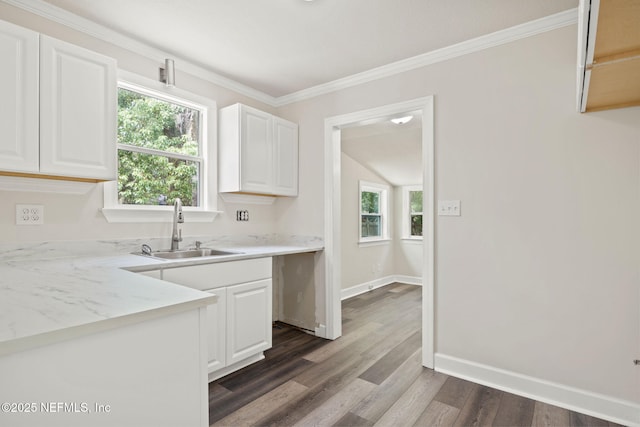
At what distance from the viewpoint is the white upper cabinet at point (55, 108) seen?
5.60 feet

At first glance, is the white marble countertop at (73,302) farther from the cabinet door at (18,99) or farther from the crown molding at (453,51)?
the crown molding at (453,51)

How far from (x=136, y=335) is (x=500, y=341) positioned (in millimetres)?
2265

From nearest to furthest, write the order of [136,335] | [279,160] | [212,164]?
[136,335] → [212,164] → [279,160]

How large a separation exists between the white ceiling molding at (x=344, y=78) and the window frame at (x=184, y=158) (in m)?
0.21

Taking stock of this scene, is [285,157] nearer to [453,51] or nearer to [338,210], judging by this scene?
[338,210]

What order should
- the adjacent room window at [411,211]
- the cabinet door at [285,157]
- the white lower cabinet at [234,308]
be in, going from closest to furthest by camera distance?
the white lower cabinet at [234,308] < the cabinet door at [285,157] < the adjacent room window at [411,211]

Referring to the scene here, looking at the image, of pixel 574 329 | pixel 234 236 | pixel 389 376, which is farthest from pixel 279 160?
pixel 574 329

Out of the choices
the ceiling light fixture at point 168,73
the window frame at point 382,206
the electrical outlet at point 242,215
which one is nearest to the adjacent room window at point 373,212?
the window frame at point 382,206

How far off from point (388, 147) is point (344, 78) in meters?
1.80

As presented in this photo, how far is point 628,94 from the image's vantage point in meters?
1.69

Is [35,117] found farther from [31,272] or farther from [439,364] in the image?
[439,364]

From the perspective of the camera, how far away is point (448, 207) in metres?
2.48

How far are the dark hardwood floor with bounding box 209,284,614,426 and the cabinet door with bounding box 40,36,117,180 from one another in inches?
64.0

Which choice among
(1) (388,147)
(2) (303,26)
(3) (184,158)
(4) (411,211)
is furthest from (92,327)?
(4) (411,211)
